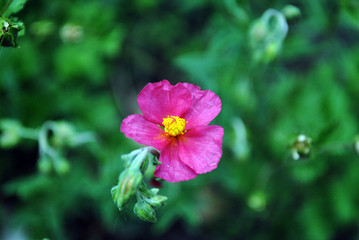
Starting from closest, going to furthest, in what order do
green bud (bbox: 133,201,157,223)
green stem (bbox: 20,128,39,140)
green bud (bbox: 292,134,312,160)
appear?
green bud (bbox: 133,201,157,223)
green bud (bbox: 292,134,312,160)
green stem (bbox: 20,128,39,140)

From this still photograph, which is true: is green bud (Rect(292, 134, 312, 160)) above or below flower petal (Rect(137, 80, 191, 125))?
below

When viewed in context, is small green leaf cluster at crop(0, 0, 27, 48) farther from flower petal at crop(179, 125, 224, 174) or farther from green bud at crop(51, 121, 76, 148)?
green bud at crop(51, 121, 76, 148)

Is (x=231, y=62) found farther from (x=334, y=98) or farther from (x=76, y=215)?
(x=76, y=215)

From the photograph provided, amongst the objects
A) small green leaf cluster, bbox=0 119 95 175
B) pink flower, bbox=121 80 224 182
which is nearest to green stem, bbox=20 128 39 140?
small green leaf cluster, bbox=0 119 95 175

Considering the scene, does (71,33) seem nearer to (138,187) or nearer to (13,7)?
(13,7)

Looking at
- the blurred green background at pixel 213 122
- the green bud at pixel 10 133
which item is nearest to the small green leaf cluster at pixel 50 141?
the green bud at pixel 10 133


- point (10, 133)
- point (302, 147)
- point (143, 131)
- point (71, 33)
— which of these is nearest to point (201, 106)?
point (143, 131)

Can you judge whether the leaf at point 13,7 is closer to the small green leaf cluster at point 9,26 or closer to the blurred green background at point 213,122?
the small green leaf cluster at point 9,26
